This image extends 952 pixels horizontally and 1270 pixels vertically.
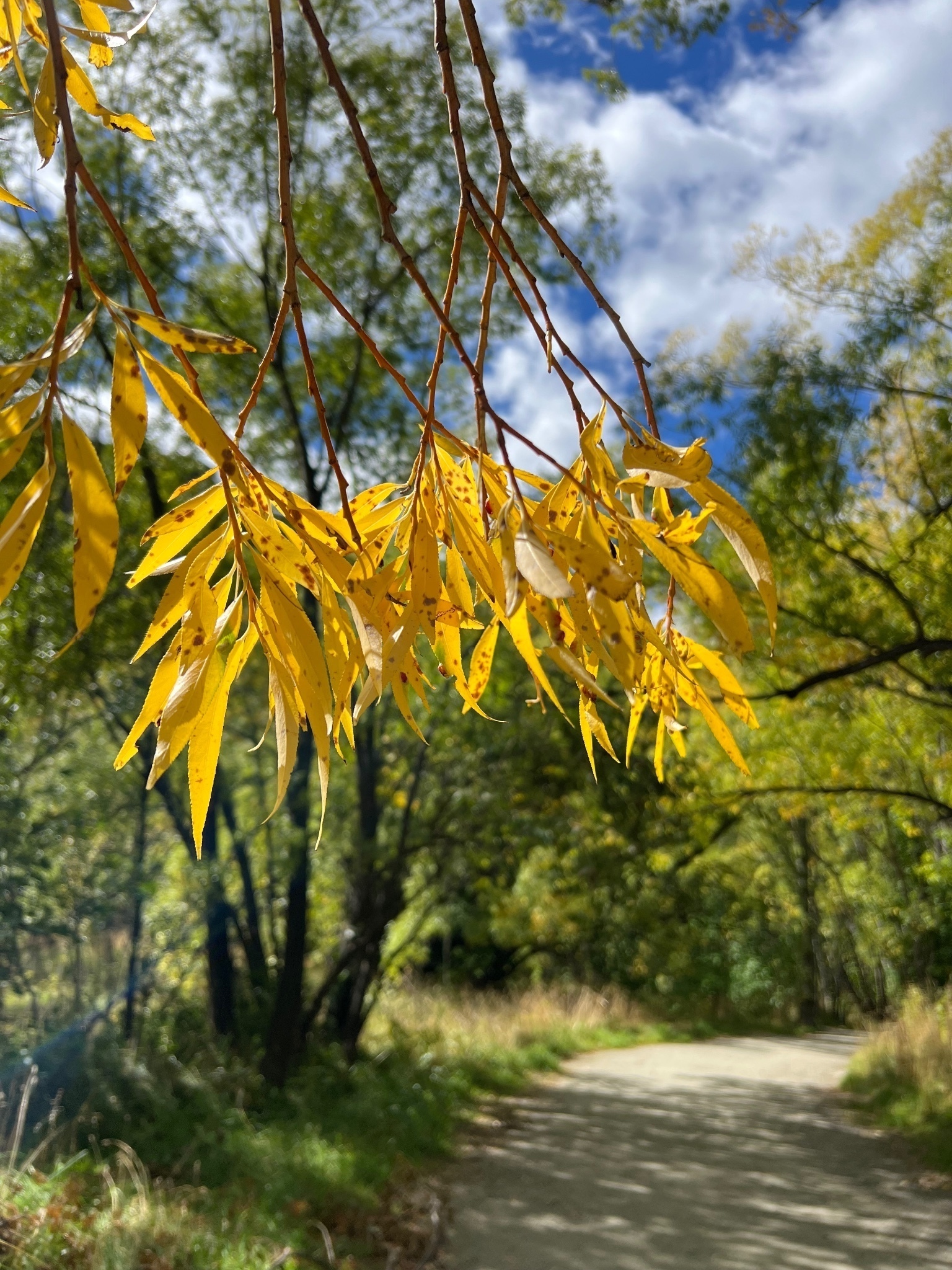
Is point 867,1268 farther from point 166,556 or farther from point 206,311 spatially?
point 206,311

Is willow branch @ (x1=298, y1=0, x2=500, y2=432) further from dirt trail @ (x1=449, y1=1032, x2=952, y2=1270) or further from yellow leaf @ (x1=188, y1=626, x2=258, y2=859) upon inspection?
dirt trail @ (x1=449, y1=1032, x2=952, y2=1270)

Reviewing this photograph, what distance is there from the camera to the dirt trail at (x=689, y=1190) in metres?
5.58

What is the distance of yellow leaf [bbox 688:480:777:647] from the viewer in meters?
0.95

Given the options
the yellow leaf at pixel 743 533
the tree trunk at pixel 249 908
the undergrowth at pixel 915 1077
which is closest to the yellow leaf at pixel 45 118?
the yellow leaf at pixel 743 533

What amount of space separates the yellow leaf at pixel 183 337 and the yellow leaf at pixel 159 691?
279 mm

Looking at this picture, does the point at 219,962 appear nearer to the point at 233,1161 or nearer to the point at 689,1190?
the point at 233,1161

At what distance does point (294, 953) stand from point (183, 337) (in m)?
7.78

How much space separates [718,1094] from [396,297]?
853 centimetres

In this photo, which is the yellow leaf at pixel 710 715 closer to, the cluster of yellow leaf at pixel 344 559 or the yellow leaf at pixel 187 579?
the cluster of yellow leaf at pixel 344 559

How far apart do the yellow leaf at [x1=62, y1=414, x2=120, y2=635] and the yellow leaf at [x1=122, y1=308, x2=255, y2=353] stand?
0.09 m

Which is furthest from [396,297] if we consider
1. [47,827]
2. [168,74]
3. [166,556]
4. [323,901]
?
[166,556]

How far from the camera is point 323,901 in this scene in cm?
1105

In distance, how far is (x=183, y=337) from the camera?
72cm

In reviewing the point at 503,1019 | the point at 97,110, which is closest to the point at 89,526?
the point at 97,110
